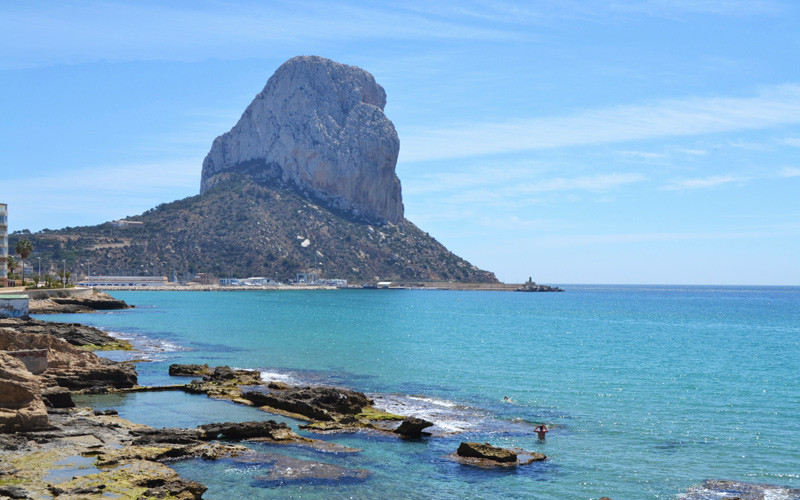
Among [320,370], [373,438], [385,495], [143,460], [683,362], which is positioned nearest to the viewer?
[385,495]

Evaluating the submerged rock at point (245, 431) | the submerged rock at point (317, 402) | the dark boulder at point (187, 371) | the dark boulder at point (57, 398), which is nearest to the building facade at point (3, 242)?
the dark boulder at point (187, 371)

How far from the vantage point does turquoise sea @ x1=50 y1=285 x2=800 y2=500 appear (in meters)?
21.6

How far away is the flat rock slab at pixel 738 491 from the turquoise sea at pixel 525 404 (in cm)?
52

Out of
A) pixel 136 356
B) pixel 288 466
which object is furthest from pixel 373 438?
pixel 136 356

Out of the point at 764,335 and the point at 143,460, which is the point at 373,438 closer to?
the point at 143,460

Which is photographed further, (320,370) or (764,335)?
(764,335)

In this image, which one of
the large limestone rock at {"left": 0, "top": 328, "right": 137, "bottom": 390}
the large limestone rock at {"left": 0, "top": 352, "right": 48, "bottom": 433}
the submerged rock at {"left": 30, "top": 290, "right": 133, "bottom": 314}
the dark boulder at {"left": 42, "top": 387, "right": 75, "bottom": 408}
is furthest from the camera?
the submerged rock at {"left": 30, "top": 290, "right": 133, "bottom": 314}

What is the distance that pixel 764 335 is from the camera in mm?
89312

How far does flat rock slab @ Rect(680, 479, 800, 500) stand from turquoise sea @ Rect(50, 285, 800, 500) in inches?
20.6

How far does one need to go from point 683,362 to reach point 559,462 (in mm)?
36341

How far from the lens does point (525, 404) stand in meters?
34.8

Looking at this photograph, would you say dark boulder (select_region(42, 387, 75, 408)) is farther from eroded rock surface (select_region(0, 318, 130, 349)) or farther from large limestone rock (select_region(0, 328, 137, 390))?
eroded rock surface (select_region(0, 318, 130, 349))

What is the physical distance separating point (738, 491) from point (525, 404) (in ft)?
47.1

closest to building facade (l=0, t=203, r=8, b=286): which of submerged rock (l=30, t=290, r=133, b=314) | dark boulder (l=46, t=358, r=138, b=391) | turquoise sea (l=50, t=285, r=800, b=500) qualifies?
submerged rock (l=30, t=290, r=133, b=314)
